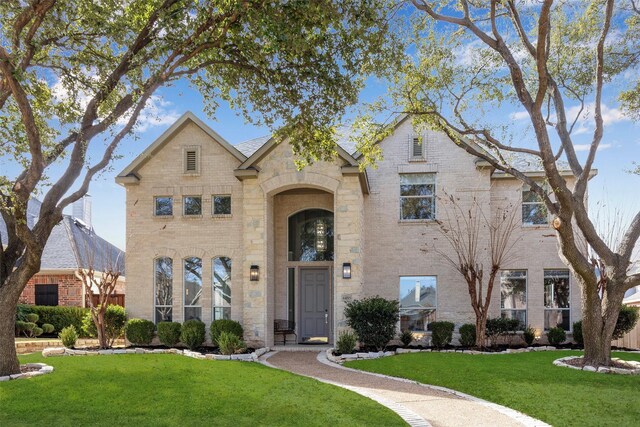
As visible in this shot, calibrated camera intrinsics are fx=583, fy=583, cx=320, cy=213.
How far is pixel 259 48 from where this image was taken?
11.8 metres

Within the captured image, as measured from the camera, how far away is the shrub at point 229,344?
1569cm

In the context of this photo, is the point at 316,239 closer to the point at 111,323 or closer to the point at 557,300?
the point at 111,323

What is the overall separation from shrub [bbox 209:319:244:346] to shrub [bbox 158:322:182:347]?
1.16 meters

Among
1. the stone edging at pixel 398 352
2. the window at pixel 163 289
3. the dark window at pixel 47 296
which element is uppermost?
the window at pixel 163 289

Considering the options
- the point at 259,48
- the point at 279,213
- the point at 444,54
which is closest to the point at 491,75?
the point at 444,54

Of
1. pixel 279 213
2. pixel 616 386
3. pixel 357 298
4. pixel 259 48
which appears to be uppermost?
pixel 259 48

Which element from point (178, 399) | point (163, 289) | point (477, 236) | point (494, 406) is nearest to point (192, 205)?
point (163, 289)

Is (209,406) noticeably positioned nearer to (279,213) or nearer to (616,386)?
(616,386)

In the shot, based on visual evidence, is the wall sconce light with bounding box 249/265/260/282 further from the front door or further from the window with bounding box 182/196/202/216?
the window with bounding box 182/196/202/216

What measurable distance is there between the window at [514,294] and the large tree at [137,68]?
9.07 m

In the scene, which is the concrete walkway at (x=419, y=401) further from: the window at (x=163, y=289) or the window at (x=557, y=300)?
the window at (x=557, y=300)

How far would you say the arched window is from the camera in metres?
19.4

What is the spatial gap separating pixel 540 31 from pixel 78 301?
2089 cm

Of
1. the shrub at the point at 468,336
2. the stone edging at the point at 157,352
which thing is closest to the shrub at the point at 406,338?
the shrub at the point at 468,336
